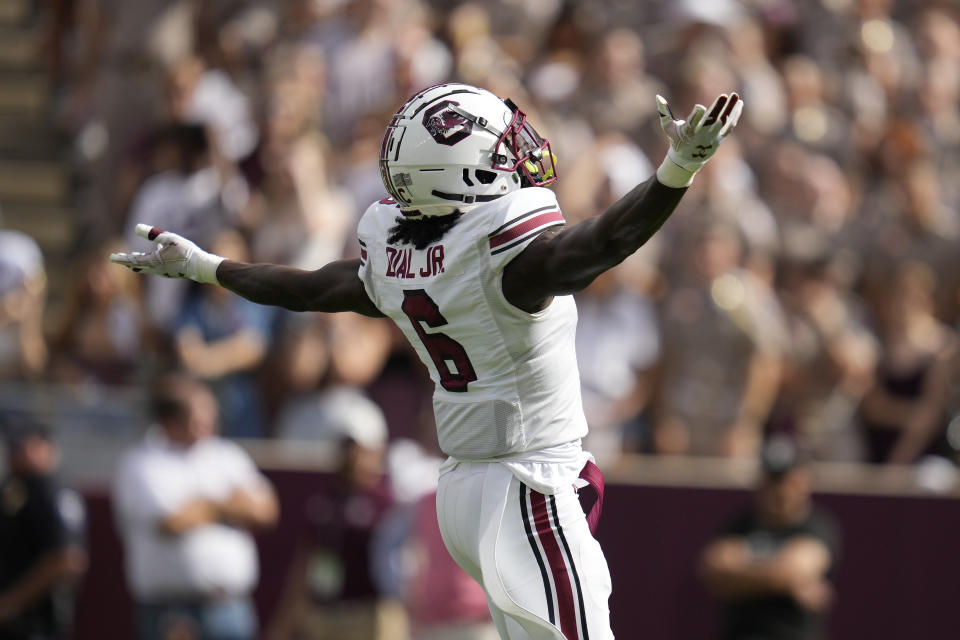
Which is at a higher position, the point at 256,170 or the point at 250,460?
the point at 256,170

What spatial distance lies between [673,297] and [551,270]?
5116mm

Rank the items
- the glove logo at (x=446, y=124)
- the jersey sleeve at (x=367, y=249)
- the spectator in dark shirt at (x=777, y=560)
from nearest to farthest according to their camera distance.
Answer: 1. the glove logo at (x=446, y=124)
2. the jersey sleeve at (x=367, y=249)
3. the spectator in dark shirt at (x=777, y=560)

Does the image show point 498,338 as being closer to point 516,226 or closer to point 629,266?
point 516,226

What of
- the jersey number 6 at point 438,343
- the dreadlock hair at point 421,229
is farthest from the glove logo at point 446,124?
the jersey number 6 at point 438,343

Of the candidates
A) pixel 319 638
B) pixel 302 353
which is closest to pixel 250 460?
pixel 302 353

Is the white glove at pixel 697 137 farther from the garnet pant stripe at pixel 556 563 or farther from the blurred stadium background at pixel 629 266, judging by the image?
the blurred stadium background at pixel 629 266

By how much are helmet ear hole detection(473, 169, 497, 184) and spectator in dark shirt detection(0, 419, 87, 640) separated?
5.05 m

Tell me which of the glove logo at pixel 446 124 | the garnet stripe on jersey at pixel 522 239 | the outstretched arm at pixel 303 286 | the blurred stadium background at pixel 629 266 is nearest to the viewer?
the garnet stripe on jersey at pixel 522 239

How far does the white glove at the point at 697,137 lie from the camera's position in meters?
3.80

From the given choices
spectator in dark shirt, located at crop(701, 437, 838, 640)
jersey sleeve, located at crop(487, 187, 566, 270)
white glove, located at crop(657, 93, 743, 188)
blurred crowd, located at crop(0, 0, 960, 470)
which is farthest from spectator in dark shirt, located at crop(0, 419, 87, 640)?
white glove, located at crop(657, 93, 743, 188)

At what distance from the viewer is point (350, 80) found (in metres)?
10.2

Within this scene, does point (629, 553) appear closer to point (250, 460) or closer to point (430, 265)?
point (250, 460)

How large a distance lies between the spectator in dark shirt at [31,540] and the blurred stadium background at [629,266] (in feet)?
2.08

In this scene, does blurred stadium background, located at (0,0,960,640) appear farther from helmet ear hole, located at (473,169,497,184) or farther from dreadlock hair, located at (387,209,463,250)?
helmet ear hole, located at (473,169,497,184)
